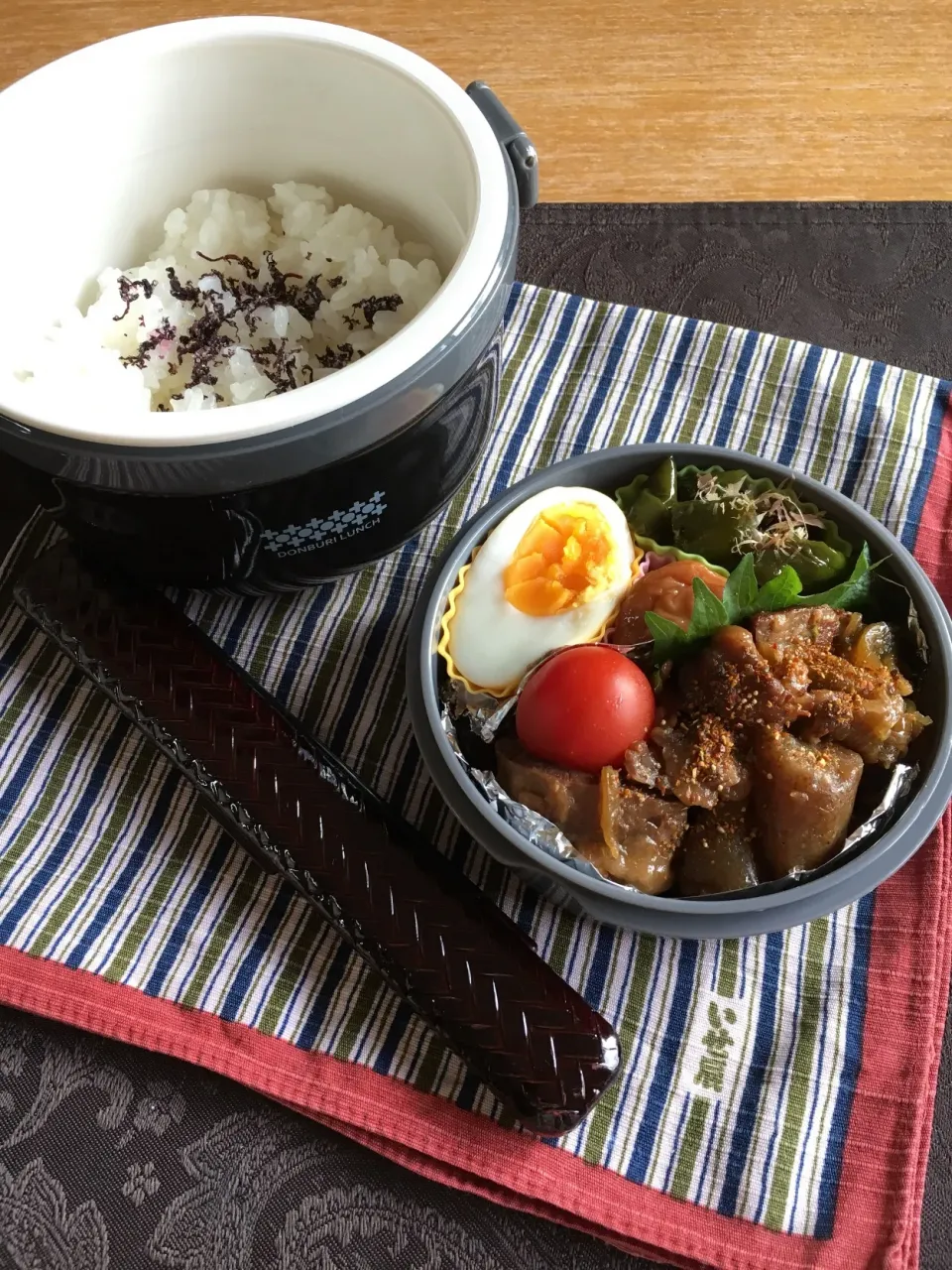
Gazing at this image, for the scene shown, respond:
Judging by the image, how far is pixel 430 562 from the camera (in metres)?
0.99

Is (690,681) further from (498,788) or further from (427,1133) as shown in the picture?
(427,1133)

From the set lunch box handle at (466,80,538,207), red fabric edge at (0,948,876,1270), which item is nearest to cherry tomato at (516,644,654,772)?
red fabric edge at (0,948,876,1270)

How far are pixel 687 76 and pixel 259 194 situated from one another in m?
0.62

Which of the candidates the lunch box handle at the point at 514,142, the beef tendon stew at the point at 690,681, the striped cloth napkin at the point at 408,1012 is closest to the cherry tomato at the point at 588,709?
the beef tendon stew at the point at 690,681

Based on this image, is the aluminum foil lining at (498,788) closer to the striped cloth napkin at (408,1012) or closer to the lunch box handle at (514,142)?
the striped cloth napkin at (408,1012)

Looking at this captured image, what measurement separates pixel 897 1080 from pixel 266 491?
2.06 ft

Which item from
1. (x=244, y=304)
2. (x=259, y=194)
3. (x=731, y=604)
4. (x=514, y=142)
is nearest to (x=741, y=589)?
(x=731, y=604)

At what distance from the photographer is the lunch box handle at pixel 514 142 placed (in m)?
0.82

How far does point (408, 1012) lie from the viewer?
2.54ft

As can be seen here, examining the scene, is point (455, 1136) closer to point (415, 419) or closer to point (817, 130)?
point (415, 419)

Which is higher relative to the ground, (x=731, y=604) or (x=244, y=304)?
(x=244, y=304)

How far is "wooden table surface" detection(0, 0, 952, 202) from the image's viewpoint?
4.00ft

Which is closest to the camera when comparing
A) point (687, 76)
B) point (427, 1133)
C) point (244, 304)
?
point (427, 1133)

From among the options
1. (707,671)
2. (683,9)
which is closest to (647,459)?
(707,671)
